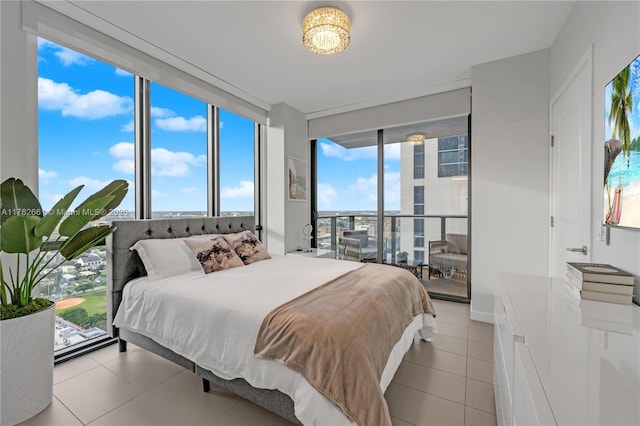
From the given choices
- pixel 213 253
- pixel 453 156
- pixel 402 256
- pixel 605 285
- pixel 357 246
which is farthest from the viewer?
pixel 357 246

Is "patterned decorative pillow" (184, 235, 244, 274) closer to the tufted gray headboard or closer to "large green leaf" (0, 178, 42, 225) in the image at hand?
the tufted gray headboard

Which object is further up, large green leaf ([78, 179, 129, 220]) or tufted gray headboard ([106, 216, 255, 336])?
large green leaf ([78, 179, 129, 220])

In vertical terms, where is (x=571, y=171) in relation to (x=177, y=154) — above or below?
below

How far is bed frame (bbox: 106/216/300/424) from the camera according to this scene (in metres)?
1.47

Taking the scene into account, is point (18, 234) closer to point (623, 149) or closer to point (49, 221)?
point (49, 221)

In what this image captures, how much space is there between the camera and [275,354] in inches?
54.1

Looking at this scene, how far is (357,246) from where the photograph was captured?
4430 mm

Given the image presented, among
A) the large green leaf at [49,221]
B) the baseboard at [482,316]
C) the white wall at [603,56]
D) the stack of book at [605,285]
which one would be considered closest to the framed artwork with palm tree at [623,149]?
the white wall at [603,56]

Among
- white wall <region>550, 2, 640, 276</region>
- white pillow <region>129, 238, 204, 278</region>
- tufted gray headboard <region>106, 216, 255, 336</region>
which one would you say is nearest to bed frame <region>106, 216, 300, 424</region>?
tufted gray headboard <region>106, 216, 255, 336</region>

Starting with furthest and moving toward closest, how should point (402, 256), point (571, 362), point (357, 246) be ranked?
point (357, 246) < point (402, 256) < point (571, 362)

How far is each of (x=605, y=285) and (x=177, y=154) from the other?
3.59m

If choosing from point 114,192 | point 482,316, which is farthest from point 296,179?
point 482,316

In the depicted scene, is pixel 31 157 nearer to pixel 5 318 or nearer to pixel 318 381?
pixel 5 318

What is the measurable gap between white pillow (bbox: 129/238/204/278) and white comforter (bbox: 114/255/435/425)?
4.3 inches
